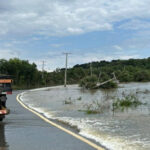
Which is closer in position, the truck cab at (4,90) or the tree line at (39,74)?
the truck cab at (4,90)

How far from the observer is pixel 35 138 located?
895 cm

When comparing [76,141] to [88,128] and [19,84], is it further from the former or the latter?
[19,84]

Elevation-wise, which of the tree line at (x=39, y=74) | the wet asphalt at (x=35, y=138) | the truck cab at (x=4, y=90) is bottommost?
the wet asphalt at (x=35, y=138)

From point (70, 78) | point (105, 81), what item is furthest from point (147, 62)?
point (105, 81)

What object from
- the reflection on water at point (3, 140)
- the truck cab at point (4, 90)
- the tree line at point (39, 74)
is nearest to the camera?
the reflection on water at point (3, 140)

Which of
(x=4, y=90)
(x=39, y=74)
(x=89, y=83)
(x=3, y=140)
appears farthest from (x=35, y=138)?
(x=39, y=74)

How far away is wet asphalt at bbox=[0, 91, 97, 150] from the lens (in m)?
7.80

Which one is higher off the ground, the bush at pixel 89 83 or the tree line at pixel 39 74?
the tree line at pixel 39 74

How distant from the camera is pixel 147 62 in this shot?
13975cm

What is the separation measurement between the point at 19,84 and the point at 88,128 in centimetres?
8098

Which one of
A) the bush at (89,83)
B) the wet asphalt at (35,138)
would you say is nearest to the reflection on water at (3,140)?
the wet asphalt at (35,138)

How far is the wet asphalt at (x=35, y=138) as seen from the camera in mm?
7805

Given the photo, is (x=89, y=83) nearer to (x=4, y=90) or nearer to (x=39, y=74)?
(x=4, y=90)

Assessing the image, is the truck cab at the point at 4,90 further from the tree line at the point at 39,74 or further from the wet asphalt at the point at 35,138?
the tree line at the point at 39,74
